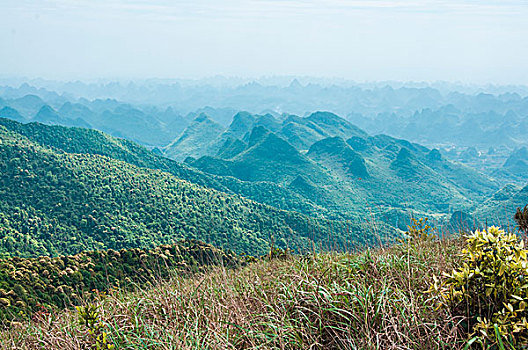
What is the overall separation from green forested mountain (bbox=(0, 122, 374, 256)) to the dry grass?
93.9 feet

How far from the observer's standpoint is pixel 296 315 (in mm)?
3234

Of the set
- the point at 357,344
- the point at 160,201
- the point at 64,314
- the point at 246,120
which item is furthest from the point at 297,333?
the point at 246,120

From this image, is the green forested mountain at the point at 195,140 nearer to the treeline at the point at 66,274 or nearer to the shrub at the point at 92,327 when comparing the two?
the treeline at the point at 66,274

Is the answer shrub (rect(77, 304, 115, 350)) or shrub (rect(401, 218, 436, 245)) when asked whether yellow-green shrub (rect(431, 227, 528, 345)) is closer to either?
shrub (rect(401, 218, 436, 245))

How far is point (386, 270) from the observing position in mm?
3484

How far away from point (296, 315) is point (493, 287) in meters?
1.57

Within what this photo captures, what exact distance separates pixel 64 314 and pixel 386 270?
383 cm

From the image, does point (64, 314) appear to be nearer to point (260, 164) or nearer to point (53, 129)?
point (53, 129)

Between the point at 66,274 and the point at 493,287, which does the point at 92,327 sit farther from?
the point at 66,274

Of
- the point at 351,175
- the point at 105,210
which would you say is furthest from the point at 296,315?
the point at 351,175

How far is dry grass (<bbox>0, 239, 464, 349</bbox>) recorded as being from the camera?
2.74 meters

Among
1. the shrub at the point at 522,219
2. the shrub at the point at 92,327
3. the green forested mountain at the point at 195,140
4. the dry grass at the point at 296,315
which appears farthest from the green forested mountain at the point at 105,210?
the green forested mountain at the point at 195,140

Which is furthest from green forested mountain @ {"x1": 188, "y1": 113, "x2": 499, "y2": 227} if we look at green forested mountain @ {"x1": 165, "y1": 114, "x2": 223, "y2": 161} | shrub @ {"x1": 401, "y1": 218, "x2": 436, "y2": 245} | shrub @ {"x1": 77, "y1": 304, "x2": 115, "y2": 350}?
shrub @ {"x1": 77, "y1": 304, "x2": 115, "y2": 350}

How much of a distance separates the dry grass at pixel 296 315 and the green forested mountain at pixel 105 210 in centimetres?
2863
